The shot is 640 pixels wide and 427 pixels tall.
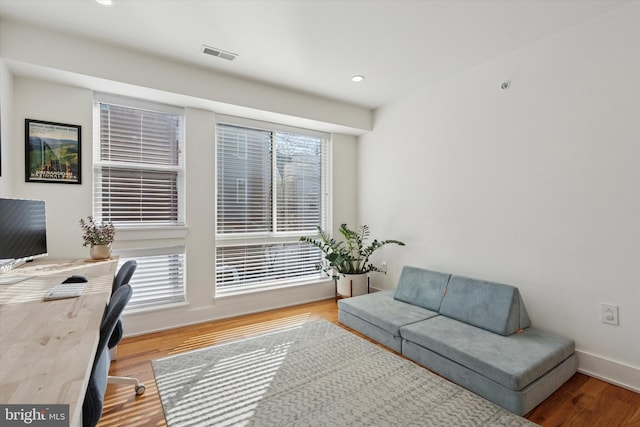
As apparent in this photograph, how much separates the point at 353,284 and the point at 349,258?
1.07ft

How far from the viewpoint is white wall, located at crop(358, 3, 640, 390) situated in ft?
6.88

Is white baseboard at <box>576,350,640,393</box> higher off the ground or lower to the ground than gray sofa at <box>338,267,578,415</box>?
lower

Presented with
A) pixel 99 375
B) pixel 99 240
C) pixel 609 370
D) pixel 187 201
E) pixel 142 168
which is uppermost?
pixel 142 168

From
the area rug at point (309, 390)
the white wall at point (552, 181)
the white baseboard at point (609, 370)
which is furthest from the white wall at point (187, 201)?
the white baseboard at point (609, 370)

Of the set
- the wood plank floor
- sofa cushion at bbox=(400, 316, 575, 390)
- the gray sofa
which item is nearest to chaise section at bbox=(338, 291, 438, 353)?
the gray sofa

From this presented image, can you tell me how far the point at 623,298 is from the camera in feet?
6.88

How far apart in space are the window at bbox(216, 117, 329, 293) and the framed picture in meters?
1.30

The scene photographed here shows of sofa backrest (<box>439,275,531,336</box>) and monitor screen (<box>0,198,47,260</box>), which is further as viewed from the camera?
sofa backrest (<box>439,275,531,336</box>)

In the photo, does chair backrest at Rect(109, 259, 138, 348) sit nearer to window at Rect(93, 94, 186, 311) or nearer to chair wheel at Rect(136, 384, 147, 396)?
chair wheel at Rect(136, 384, 147, 396)

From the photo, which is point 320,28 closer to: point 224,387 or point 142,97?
point 142,97

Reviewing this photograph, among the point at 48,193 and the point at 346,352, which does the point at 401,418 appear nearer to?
the point at 346,352

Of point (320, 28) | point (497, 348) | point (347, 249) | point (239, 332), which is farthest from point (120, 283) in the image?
point (347, 249)

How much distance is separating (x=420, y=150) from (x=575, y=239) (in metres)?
1.71

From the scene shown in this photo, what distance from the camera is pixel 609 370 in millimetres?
2141
